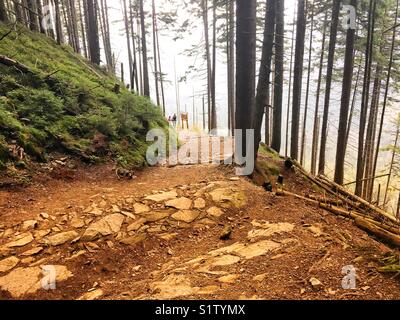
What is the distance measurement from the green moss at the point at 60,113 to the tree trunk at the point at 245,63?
3291 millimetres

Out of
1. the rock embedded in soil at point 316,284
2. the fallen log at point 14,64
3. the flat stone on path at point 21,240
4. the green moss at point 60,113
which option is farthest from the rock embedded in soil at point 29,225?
the fallen log at point 14,64

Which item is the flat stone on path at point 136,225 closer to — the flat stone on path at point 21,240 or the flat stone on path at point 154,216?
the flat stone on path at point 154,216

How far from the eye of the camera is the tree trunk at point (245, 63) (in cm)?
739

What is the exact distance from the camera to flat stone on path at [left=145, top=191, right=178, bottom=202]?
6.17 meters

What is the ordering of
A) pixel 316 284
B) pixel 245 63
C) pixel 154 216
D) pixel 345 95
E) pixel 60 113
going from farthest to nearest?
pixel 345 95 → pixel 60 113 → pixel 245 63 → pixel 154 216 → pixel 316 284

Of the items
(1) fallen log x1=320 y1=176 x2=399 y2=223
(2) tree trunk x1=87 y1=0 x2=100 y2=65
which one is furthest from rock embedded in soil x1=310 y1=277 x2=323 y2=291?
(2) tree trunk x1=87 y1=0 x2=100 y2=65

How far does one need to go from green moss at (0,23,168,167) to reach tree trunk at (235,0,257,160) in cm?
329

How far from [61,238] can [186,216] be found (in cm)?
225

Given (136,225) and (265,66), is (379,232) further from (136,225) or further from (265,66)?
(265,66)

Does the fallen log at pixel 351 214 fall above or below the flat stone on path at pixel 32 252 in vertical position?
below

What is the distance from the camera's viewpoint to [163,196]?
6.34 m

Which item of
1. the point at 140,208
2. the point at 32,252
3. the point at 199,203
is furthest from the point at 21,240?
the point at 199,203

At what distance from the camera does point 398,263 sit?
3.57m
